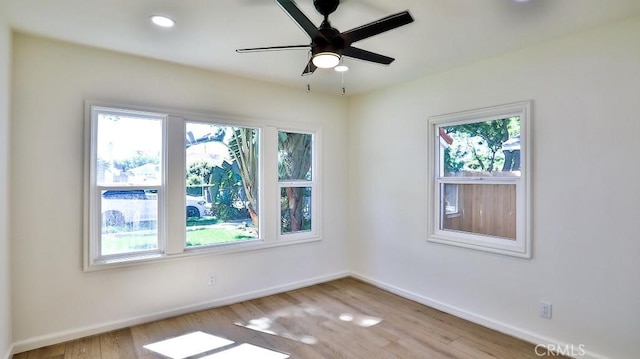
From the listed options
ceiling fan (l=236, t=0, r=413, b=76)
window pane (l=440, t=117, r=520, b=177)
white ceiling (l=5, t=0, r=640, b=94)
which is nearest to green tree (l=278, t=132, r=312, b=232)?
white ceiling (l=5, t=0, r=640, b=94)

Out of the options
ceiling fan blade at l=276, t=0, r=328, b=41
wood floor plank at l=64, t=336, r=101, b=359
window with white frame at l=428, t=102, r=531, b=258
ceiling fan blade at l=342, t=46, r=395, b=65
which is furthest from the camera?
window with white frame at l=428, t=102, r=531, b=258

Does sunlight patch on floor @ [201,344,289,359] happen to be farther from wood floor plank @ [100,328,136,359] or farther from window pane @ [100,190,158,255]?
window pane @ [100,190,158,255]

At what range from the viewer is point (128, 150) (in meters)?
3.20

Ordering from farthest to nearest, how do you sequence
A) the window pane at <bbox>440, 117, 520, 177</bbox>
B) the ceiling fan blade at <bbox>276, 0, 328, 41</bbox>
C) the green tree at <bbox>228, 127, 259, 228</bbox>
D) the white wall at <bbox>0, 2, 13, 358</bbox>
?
the green tree at <bbox>228, 127, 259, 228</bbox>
the window pane at <bbox>440, 117, 520, 177</bbox>
the white wall at <bbox>0, 2, 13, 358</bbox>
the ceiling fan blade at <bbox>276, 0, 328, 41</bbox>

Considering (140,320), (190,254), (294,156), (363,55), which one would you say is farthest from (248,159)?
(363,55)

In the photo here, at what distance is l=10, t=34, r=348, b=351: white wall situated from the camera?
2715mm

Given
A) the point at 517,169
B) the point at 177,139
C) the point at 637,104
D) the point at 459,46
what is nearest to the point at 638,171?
the point at 637,104

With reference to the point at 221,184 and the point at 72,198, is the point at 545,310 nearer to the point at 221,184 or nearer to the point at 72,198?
the point at 221,184

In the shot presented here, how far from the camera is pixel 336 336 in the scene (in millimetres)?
3014

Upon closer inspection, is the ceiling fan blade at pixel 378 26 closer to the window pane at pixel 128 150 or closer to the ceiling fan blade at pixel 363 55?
the ceiling fan blade at pixel 363 55

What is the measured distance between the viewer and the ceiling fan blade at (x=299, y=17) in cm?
169

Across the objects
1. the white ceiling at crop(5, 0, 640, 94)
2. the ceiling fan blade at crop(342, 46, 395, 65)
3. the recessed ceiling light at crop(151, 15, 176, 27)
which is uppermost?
the white ceiling at crop(5, 0, 640, 94)

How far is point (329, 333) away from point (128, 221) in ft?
7.26

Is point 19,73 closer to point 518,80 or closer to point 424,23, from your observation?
point 424,23
